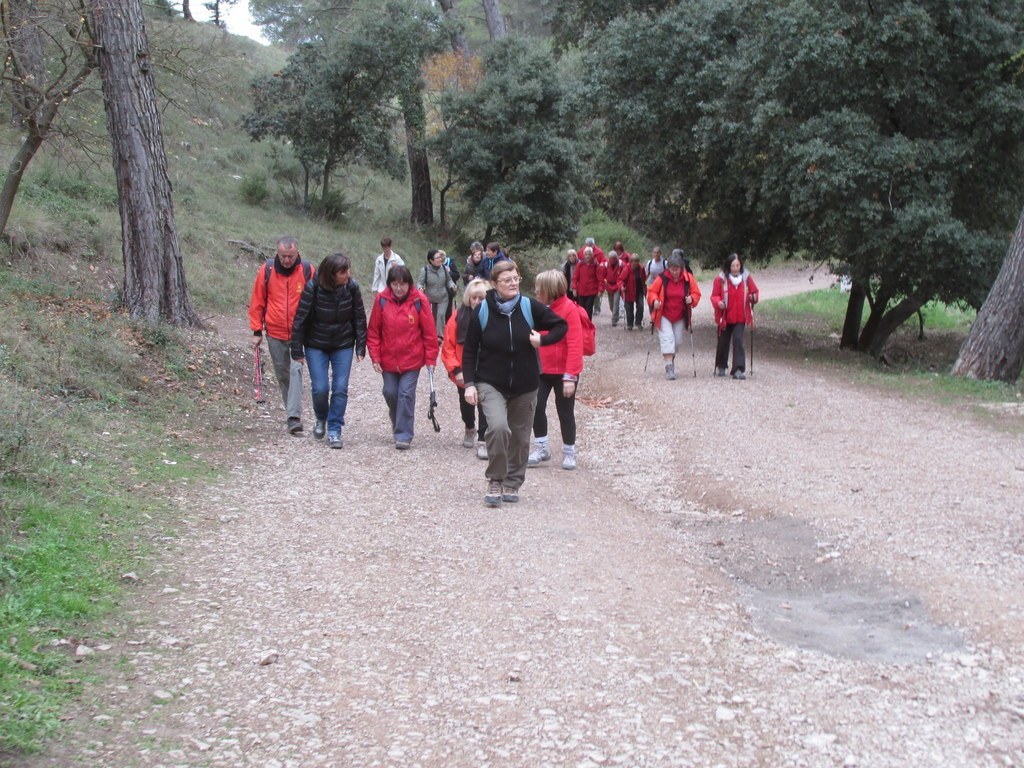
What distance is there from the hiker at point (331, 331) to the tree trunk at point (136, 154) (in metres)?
3.42

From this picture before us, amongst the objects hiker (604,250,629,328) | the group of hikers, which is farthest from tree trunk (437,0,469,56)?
the group of hikers

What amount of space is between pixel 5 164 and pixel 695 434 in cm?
1298

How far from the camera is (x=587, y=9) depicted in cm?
2302

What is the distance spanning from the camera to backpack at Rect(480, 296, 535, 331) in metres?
7.59

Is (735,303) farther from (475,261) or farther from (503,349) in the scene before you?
(503,349)

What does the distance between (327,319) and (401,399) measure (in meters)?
1.04

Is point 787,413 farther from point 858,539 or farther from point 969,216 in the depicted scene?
point 969,216

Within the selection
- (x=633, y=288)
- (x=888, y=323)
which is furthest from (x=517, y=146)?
(x=888, y=323)

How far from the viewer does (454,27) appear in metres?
28.2

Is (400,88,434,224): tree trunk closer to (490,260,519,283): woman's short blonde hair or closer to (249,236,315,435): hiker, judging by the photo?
(249,236,315,435): hiker

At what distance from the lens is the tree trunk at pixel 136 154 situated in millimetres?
11578

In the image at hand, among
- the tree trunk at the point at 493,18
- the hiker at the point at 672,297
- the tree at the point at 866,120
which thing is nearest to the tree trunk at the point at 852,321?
the tree at the point at 866,120

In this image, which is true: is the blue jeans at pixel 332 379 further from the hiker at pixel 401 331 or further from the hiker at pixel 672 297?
the hiker at pixel 672 297

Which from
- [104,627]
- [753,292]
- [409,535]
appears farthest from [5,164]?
[104,627]
